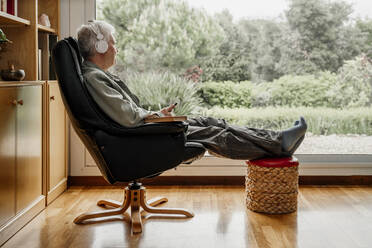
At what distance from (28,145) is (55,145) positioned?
0.62 metres

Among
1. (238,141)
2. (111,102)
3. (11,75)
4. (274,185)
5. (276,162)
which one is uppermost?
(11,75)

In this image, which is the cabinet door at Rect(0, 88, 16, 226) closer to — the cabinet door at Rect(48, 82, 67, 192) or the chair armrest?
the chair armrest

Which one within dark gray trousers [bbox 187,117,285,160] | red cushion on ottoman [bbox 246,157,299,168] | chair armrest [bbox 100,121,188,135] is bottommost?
red cushion on ottoman [bbox 246,157,299,168]

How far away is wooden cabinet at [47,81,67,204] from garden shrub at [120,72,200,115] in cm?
65

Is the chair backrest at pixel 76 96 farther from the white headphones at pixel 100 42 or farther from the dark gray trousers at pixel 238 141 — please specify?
the dark gray trousers at pixel 238 141

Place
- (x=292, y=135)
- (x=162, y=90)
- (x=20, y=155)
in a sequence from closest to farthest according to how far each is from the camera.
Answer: (x=20, y=155)
(x=292, y=135)
(x=162, y=90)

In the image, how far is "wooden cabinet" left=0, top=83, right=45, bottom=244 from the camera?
2.84 metres

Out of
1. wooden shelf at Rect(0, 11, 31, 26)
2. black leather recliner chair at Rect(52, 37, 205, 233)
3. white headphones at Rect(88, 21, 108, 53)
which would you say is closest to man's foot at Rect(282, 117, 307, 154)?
black leather recliner chair at Rect(52, 37, 205, 233)

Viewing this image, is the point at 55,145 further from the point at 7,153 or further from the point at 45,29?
the point at 7,153

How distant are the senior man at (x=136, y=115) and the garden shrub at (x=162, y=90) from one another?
735 mm

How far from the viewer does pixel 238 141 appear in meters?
3.40

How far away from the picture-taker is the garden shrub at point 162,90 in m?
4.29

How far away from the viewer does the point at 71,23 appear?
419cm

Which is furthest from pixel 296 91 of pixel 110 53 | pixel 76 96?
pixel 76 96
